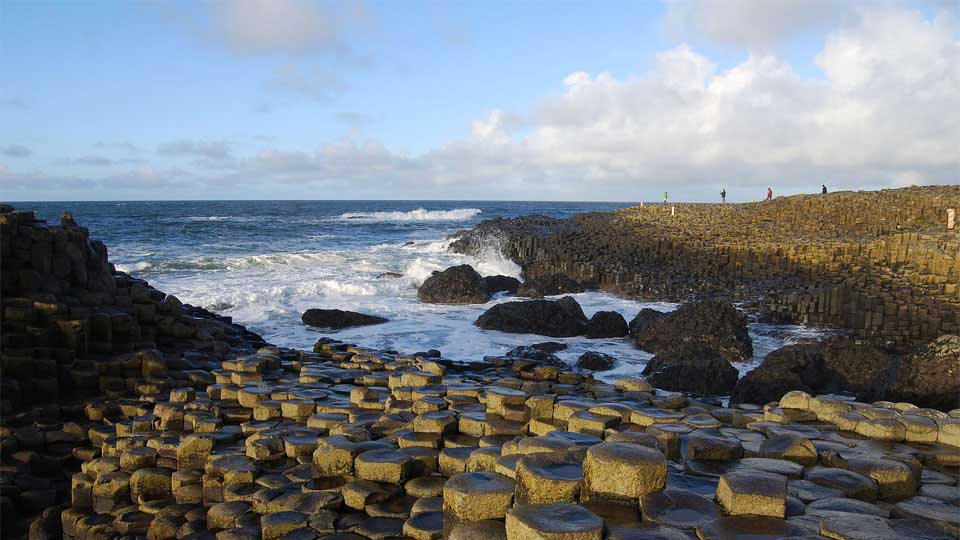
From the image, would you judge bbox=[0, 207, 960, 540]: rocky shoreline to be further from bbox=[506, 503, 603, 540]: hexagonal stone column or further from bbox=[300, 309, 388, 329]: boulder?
bbox=[300, 309, 388, 329]: boulder

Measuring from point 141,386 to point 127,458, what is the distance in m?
2.44

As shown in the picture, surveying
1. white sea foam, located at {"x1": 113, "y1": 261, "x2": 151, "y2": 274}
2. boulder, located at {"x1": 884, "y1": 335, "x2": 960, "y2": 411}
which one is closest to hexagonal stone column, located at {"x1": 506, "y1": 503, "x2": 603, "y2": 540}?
boulder, located at {"x1": 884, "y1": 335, "x2": 960, "y2": 411}

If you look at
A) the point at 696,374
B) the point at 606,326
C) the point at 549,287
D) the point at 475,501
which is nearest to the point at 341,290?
the point at 549,287

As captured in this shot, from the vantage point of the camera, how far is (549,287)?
64.8 ft

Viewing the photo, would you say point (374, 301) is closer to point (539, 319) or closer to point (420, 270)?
point (420, 270)

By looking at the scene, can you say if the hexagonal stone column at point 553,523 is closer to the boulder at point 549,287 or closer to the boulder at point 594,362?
the boulder at point 594,362

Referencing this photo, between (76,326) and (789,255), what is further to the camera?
(789,255)

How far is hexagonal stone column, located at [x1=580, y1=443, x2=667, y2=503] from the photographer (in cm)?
347

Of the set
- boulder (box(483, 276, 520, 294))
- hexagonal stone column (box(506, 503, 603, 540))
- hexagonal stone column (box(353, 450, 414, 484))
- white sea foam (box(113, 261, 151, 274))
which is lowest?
white sea foam (box(113, 261, 151, 274))

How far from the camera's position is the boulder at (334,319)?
14398 millimetres

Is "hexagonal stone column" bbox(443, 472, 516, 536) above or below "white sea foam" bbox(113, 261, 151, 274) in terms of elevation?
above

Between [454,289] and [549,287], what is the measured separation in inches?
129

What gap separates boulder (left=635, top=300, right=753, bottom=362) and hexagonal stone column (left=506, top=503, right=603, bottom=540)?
910 centimetres

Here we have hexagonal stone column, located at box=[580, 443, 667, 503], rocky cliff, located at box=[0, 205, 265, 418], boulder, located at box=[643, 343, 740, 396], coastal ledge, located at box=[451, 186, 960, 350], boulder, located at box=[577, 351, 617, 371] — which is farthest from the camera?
coastal ledge, located at box=[451, 186, 960, 350]
